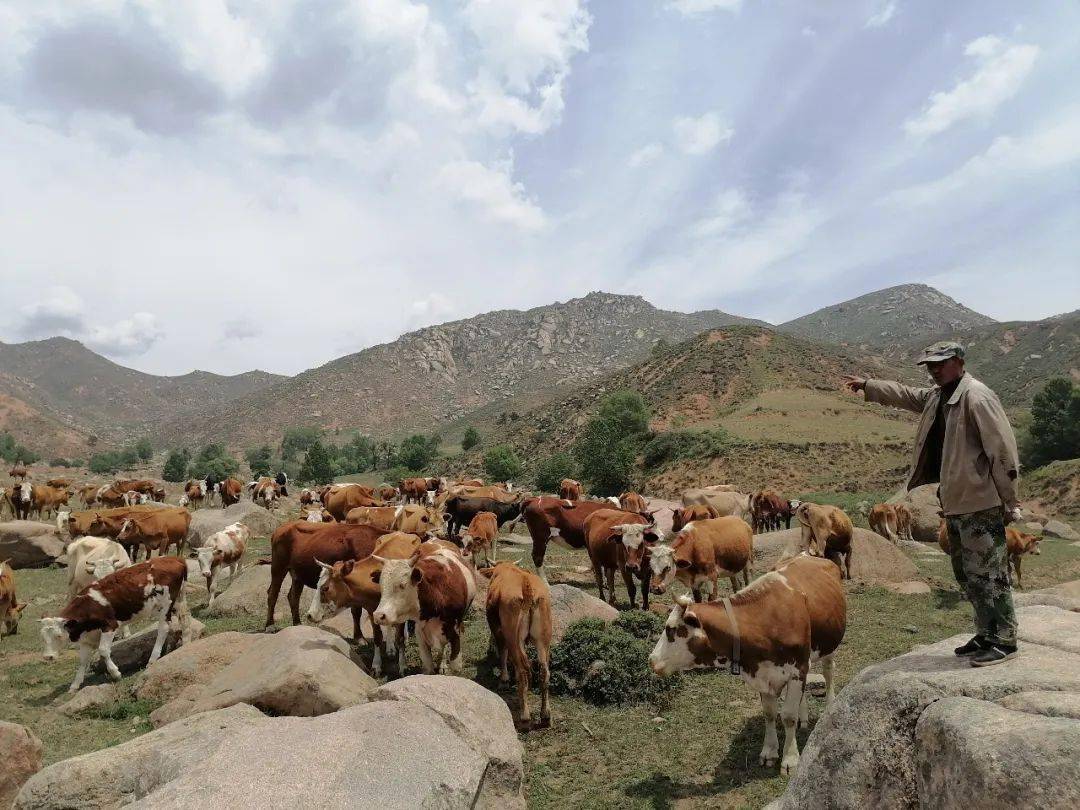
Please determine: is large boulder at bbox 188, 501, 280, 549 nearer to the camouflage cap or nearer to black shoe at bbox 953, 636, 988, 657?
black shoe at bbox 953, 636, 988, 657

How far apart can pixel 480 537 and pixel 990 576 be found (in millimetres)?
14704

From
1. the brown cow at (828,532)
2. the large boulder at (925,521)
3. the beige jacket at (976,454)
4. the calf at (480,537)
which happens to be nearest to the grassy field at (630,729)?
the brown cow at (828,532)

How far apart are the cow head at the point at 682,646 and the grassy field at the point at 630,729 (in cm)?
139

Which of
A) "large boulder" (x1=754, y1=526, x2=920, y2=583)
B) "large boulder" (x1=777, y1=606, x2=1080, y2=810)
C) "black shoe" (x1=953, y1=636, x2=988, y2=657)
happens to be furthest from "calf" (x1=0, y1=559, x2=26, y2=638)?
"large boulder" (x1=754, y1=526, x2=920, y2=583)

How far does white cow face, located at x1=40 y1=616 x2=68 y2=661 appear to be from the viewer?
10185mm

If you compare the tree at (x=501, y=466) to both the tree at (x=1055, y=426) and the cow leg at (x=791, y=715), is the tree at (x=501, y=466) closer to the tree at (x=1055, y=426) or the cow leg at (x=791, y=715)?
the tree at (x=1055, y=426)

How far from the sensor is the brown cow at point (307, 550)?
40.2 feet

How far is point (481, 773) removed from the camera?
5.41 metres

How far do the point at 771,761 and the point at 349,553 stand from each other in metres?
8.65

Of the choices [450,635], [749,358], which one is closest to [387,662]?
[450,635]

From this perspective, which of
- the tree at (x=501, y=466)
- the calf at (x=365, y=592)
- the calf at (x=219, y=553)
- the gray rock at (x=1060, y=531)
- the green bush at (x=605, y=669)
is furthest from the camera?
the tree at (x=501, y=466)

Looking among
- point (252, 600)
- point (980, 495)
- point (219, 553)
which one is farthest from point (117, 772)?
point (219, 553)

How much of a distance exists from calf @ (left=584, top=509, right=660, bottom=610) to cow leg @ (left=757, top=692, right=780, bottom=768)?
486 cm

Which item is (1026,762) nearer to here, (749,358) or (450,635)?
(450,635)
